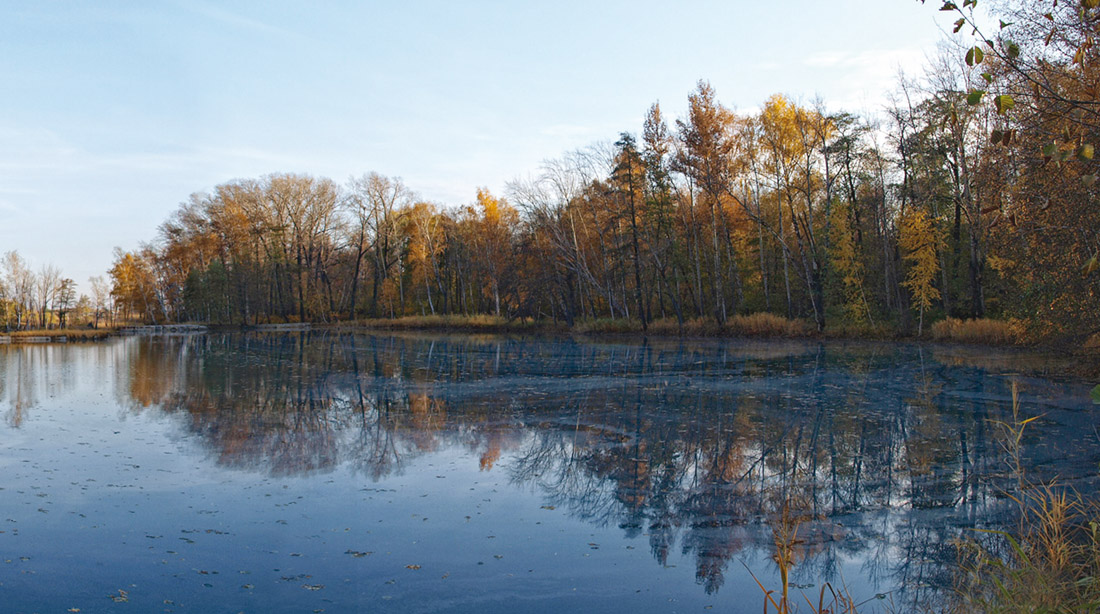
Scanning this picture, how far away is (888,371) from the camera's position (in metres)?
17.2

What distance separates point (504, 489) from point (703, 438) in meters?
3.39

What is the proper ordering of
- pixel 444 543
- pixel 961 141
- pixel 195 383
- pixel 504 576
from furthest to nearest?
1. pixel 961 141
2. pixel 195 383
3. pixel 444 543
4. pixel 504 576

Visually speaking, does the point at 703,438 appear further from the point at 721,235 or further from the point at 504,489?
the point at 721,235

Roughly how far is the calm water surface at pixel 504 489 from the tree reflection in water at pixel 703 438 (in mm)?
44

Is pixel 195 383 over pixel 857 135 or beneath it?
beneath

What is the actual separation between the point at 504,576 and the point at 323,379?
1349 cm

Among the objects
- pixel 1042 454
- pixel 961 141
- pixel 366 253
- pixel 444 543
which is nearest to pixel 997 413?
pixel 1042 454

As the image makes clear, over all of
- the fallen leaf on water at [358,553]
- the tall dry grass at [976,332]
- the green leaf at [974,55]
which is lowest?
the fallen leaf on water at [358,553]

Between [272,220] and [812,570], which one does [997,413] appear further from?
[272,220]

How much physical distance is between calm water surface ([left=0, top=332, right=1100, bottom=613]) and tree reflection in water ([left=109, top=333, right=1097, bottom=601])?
0.04 metres

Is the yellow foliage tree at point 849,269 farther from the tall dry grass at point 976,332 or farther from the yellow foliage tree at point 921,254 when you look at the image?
the tall dry grass at point 976,332

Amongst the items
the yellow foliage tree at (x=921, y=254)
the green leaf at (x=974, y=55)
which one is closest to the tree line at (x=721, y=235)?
the yellow foliage tree at (x=921, y=254)

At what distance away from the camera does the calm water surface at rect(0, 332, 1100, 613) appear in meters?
4.86

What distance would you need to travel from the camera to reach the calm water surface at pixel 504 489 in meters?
4.86
